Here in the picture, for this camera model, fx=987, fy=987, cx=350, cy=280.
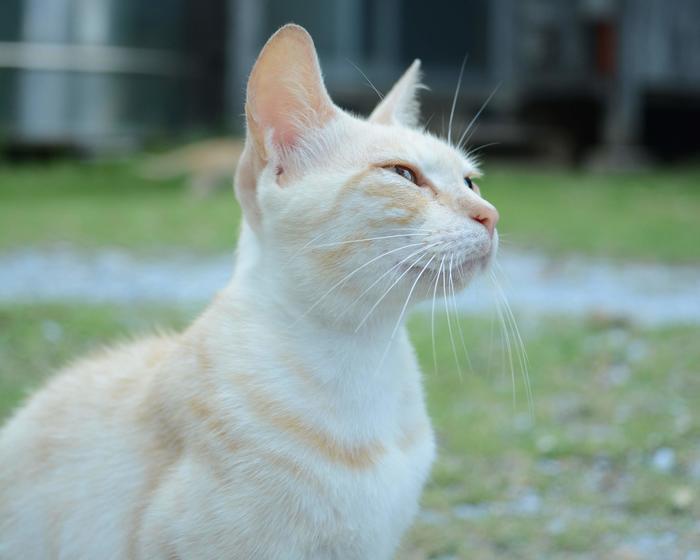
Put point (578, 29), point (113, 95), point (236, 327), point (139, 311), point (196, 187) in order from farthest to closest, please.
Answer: point (578, 29)
point (113, 95)
point (196, 187)
point (139, 311)
point (236, 327)

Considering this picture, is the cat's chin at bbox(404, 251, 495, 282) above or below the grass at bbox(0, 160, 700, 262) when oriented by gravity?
above

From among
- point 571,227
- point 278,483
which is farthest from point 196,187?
point 278,483

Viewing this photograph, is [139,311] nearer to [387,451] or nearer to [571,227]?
[387,451]

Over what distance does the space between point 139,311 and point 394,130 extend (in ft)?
11.3

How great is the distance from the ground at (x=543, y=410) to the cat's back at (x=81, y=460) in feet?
3.61

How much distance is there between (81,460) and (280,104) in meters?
0.91

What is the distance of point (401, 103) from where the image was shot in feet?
8.39

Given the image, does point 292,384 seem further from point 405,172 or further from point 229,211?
point 229,211

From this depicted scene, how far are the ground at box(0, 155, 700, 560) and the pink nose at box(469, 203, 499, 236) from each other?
0.97 meters

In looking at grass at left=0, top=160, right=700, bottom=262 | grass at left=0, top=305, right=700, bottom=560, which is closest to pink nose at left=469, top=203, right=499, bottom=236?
grass at left=0, top=305, right=700, bottom=560

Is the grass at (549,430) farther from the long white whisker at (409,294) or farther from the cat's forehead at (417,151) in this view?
the cat's forehead at (417,151)

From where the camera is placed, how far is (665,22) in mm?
12922

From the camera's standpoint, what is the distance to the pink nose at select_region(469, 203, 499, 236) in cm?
206

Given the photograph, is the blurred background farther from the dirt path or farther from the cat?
the cat
